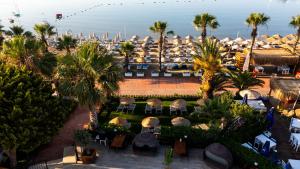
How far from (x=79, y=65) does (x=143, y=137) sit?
6.79m

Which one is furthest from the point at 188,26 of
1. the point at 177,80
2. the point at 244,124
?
the point at 244,124

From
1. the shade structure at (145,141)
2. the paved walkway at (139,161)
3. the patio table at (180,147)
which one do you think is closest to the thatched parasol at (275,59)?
the paved walkway at (139,161)

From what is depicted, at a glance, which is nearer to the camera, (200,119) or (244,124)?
(244,124)

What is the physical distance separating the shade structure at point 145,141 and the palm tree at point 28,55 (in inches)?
420

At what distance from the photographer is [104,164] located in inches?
767

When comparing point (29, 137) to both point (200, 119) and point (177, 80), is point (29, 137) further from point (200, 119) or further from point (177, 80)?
point (177, 80)

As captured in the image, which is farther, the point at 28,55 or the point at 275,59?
the point at 275,59

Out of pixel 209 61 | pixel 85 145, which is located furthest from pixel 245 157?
pixel 85 145

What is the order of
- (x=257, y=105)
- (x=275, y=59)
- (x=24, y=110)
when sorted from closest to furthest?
(x=24, y=110) < (x=257, y=105) < (x=275, y=59)

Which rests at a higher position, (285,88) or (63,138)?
(285,88)

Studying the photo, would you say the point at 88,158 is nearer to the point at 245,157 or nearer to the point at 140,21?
the point at 245,157

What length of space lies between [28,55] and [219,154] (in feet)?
56.4

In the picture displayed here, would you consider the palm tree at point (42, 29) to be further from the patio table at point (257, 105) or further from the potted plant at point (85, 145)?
the patio table at point (257, 105)

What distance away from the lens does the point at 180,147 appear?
20.2 metres
